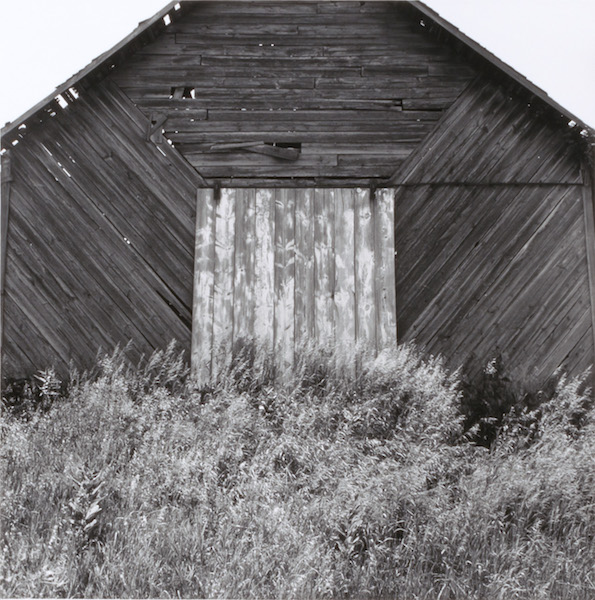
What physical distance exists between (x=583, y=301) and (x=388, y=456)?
3.63m

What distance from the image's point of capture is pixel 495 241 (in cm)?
884

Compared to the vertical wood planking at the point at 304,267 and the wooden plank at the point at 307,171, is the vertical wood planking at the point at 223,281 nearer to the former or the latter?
the wooden plank at the point at 307,171

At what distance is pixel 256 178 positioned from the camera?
29.6ft

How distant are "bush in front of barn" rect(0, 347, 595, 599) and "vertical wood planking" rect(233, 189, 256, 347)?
4.49 feet

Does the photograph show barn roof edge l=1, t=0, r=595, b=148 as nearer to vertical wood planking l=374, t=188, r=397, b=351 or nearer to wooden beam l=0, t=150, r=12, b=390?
wooden beam l=0, t=150, r=12, b=390

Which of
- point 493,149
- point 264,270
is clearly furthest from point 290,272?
point 493,149

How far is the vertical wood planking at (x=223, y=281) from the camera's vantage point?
857cm

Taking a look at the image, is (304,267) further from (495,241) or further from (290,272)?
(495,241)

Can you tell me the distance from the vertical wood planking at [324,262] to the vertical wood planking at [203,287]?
125 cm

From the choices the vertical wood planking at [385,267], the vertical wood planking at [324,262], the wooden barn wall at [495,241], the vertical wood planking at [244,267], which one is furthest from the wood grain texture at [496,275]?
the vertical wood planking at [244,267]

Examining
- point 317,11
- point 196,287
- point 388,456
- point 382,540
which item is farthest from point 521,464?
point 317,11

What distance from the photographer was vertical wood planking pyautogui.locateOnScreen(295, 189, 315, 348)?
28.3ft

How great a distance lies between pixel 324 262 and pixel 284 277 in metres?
0.51

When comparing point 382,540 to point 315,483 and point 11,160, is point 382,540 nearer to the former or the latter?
point 315,483
